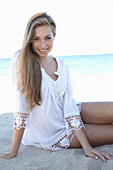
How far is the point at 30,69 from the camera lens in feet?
6.78

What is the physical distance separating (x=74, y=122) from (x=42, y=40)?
827 mm

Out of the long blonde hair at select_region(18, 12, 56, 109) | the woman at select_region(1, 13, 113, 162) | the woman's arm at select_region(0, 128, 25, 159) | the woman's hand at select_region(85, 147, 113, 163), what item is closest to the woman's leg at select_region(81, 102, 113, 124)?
the woman at select_region(1, 13, 113, 162)

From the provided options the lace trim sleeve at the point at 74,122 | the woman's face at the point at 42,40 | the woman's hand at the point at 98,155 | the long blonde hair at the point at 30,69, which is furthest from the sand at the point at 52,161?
the woman's face at the point at 42,40

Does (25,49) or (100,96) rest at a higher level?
(25,49)

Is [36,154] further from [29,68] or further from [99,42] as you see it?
[99,42]

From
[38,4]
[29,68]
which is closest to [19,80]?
[29,68]

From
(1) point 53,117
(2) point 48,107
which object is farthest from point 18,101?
(1) point 53,117

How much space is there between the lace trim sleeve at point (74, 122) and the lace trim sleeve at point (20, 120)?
1.36 ft

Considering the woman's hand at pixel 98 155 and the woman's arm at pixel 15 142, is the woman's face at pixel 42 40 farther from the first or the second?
the woman's hand at pixel 98 155

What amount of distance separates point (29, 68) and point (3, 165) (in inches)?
33.8

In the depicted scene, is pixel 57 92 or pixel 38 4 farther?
pixel 38 4

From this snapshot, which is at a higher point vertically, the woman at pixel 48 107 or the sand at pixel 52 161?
the woman at pixel 48 107

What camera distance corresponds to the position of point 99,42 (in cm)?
1938

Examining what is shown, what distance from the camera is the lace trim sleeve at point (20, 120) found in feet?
6.63
